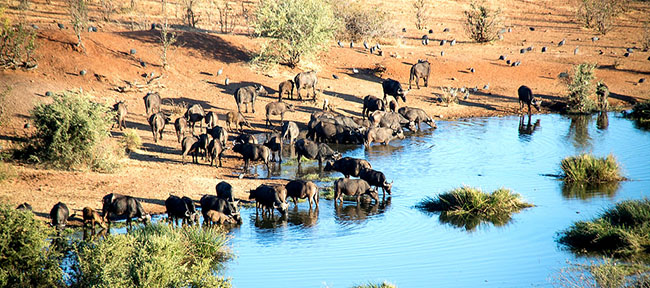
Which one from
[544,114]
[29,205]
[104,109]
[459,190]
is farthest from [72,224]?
[544,114]

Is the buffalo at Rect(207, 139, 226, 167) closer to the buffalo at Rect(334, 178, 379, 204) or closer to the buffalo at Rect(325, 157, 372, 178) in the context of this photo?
the buffalo at Rect(325, 157, 372, 178)

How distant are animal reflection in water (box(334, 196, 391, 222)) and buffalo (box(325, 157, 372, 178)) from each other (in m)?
1.32

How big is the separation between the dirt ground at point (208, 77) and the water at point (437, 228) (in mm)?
3694

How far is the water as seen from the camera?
11.9m

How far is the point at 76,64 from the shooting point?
2767 cm

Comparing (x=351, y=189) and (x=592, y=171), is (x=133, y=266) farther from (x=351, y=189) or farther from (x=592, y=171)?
(x=592, y=171)

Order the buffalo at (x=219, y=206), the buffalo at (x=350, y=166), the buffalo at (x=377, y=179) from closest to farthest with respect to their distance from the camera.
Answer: the buffalo at (x=219, y=206) → the buffalo at (x=377, y=179) → the buffalo at (x=350, y=166)

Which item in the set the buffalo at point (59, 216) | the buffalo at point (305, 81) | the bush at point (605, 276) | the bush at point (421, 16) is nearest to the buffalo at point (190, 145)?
the buffalo at point (59, 216)

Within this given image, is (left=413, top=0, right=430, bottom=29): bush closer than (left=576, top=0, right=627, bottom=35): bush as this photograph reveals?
No

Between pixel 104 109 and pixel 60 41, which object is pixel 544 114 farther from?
pixel 60 41

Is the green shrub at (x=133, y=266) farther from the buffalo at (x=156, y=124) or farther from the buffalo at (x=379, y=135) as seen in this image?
the buffalo at (x=379, y=135)

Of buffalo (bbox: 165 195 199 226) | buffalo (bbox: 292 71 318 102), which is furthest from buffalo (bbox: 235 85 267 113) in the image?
buffalo (bbox: 165 195 199 226)

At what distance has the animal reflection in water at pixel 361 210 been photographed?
50.0ft

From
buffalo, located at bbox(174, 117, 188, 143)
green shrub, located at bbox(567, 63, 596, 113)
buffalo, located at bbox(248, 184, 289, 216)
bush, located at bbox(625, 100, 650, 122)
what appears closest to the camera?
buffalo, located at bbox(248, 184, 289, 216)
